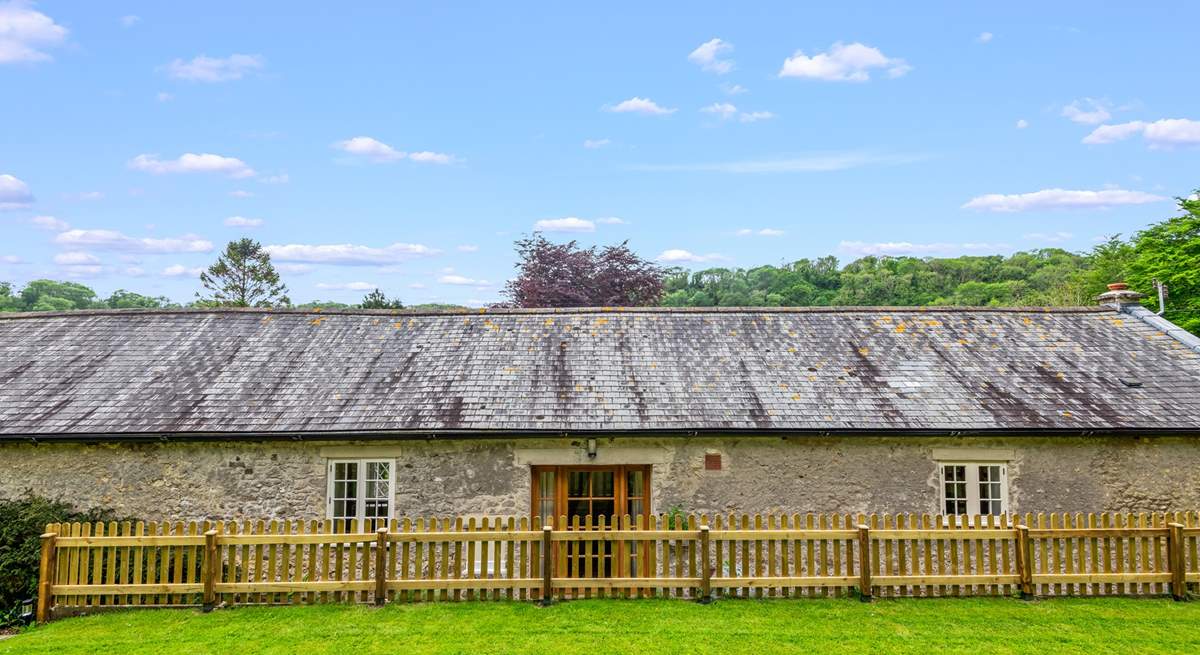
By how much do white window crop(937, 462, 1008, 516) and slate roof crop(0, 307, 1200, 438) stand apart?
0.81 m

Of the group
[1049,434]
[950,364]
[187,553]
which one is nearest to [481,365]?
[187,553]

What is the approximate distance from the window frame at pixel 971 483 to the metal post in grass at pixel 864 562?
9.64 ft

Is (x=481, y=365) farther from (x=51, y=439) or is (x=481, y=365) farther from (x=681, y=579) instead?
(x=51, y=439)

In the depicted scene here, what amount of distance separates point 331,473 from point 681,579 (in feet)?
19.8

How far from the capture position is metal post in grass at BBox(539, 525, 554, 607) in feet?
29.1

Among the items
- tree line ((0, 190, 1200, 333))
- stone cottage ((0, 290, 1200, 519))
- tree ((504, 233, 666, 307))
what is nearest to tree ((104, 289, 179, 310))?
tree line ((0, 190, 1200, 333))

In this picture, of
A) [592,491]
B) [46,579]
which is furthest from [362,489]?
[46,579]

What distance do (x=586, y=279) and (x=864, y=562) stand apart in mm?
28293

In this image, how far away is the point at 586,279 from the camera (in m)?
36.3

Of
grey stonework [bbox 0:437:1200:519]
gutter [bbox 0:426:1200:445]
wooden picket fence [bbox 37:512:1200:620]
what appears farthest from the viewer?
grey stonework [bbox 0:437:1200:519]

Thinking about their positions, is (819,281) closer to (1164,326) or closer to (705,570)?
(1164,326)

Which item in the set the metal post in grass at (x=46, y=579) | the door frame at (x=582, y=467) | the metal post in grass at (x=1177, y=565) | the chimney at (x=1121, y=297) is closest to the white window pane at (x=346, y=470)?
the door frame at (x=582, y=467)

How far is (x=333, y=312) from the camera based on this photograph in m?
15.2

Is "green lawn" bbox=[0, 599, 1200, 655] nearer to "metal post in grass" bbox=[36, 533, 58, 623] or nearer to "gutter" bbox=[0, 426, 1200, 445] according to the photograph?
"metal post in grass" bbox=[36, 533, 58, 623]
